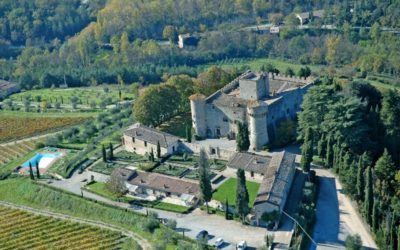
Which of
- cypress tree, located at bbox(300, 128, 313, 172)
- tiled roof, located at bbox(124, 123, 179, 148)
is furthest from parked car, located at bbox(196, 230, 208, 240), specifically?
tiled roof, located at bbox(124, 123, 179, 148)

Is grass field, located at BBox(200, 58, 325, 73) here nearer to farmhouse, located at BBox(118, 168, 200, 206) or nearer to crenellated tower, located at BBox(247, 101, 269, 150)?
crenellated tower, located at BBox(247, 101, 269, 150)

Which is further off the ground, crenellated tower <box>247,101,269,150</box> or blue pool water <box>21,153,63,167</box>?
crenellated tower <box>247,101,269,150</box>

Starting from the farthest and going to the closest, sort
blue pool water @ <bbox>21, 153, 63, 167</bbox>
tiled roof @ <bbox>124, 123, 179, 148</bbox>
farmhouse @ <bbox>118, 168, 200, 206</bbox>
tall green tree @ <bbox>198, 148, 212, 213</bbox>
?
1. blue pool water @ <bbox>21, 153, 63, 167</bbox>
2. tiled roof @ <bbox>124, 123, 179, 148</bbox>
3. farmhouse @ <bbox>118, 168, 200, 206</bbox>
4. tall green tree @ <bbox>198, 148, 212, 213</bbox>

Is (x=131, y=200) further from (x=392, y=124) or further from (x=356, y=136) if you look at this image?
(x=392, y=124)

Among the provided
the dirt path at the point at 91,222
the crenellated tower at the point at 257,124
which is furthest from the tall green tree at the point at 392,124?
the dirt path at the point at 91,222

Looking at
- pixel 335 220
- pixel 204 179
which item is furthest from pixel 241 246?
pixel 335 220

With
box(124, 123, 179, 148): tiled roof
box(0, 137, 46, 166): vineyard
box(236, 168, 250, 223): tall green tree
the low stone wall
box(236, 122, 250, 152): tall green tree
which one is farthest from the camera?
box(0, 137, 46, 166): vineyard

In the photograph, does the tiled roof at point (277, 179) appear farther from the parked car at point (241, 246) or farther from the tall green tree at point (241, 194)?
the parked car at point (241, 246)
